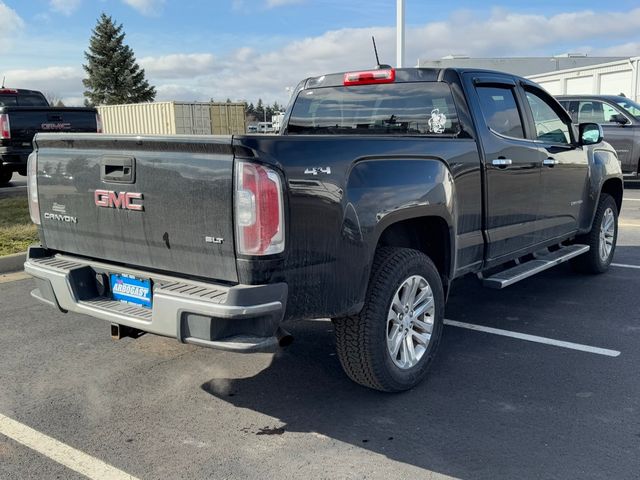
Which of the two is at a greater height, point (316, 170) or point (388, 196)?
point (316, 170)

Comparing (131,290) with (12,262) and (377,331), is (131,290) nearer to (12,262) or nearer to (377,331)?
(377,331)

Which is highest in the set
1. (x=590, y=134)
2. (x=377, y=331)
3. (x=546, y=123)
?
(x=546, y=123)

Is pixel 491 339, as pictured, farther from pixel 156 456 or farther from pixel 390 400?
pixel 156 456

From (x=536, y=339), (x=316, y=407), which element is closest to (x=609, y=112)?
(x=536, y=339)

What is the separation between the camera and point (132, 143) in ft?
10.9

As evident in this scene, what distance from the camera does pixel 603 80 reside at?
25750 mm

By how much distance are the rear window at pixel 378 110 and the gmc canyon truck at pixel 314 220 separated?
0.04 ft

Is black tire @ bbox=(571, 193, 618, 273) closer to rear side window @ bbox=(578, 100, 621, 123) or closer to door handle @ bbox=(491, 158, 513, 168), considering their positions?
door handle @ bbox=(491, 158, 513, 168)

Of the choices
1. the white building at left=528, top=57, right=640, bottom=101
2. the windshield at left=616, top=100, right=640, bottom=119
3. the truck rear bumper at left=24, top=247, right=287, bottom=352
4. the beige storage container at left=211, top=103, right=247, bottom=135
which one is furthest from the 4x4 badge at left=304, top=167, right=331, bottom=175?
the beige storage container at left=211, top=103, right=247, bottom=135

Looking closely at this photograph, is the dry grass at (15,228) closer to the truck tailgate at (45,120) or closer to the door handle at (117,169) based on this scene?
the truck tailgate at (45,120)

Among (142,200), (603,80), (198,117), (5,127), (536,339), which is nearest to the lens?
(142,200)

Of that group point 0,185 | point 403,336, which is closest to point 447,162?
point 403,336

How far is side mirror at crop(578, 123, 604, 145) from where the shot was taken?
581cm

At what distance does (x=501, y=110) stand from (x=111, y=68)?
55829mm
